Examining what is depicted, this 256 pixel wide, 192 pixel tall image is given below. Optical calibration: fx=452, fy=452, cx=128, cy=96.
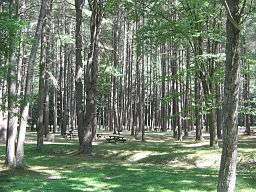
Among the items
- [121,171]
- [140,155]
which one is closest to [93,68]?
[140,155]

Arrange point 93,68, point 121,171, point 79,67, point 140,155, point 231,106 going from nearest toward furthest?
point 231,106 < point 121,171 < point 140,155 < point 93,68 < point 79,67

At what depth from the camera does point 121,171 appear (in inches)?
852

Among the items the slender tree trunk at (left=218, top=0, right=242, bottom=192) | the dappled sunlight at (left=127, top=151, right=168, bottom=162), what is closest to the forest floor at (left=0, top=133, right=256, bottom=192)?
the dappled sunlight at (left=127, top=151, right=168, bottom=162)

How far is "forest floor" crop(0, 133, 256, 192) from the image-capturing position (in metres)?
17.0

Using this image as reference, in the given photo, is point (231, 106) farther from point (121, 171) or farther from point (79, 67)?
point (79, 67)

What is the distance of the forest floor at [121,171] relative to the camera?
16969 mm

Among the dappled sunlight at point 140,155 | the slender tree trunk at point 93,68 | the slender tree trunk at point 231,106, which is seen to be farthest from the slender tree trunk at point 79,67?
the slender tree trunk at point 231,106

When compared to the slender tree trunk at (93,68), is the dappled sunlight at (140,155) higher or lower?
lower

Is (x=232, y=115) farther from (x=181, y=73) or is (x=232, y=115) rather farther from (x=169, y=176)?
(x=181, y=73)

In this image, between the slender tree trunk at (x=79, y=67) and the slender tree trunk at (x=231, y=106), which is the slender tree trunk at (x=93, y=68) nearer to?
the slender tree trunk at (x=79, y=67)

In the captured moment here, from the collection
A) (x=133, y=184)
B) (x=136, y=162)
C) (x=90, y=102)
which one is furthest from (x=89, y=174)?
(x=90, y=102)

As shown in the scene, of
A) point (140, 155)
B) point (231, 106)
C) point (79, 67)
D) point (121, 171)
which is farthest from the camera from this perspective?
point (79, 67)

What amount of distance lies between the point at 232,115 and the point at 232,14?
2386 mm

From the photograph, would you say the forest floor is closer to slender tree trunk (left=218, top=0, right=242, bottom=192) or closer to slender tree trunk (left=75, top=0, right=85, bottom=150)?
slender tree trunk (left=75, top=0, right=85, bottom=150)
